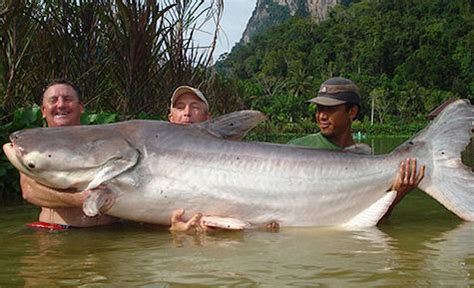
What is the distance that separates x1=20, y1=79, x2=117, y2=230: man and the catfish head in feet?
0.41

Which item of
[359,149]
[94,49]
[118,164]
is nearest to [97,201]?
[118,164]

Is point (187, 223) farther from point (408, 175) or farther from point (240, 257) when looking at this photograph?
point (408, 175)

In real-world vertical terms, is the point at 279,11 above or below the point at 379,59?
above

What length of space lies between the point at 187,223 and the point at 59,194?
2.86ft

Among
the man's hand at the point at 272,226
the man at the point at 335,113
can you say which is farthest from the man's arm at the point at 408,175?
the man's hand at the point at 272,226

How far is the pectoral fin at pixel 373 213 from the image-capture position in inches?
166

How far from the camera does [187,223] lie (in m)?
3.94

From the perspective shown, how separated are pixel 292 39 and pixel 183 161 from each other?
107m

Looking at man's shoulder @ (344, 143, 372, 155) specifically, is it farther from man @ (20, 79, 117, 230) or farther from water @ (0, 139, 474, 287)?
man @ (20, 79, 117, 230)

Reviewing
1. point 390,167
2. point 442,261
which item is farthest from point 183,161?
point 442,261

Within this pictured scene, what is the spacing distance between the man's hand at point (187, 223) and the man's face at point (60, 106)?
125 centimetres

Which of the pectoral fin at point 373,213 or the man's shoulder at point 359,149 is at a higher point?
the man's shoulder at point 359,149

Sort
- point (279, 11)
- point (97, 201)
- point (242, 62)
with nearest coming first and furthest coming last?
point (97, 201) < point (242, 62) < point (279, 11)

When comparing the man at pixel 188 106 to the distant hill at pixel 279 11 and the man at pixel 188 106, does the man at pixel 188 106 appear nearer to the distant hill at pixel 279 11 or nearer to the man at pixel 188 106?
the man at pixel 188 106
